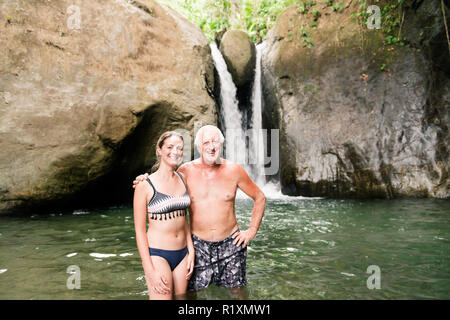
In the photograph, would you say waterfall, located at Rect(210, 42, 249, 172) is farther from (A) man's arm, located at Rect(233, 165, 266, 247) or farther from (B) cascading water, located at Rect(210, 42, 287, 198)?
(A) man's arm, located at Rect(233, 165, 266, 247)

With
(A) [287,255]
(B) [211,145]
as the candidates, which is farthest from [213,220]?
(A) [287,255]

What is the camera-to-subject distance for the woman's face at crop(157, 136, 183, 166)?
101 inches

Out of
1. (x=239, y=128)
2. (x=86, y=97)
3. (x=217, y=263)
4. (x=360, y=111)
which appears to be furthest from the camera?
(x=239, y=128)

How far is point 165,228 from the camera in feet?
8.07

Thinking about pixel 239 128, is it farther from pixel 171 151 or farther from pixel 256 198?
pixel 171 151

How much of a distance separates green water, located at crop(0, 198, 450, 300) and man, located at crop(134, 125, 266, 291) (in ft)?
0.61

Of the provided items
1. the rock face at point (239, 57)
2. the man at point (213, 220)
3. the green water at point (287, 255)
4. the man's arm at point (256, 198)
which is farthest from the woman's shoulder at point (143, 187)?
the rock face at point (239, 57)

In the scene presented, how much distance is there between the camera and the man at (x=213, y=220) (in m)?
2.67

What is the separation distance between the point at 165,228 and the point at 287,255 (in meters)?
2.14

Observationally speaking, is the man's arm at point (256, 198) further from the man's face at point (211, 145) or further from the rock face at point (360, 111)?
the rock face at point (360, 111)

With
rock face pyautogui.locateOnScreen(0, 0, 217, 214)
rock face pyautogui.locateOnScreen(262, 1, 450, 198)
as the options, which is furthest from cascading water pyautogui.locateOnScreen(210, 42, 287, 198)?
rock face pyautogui.locateOnScreen(0, 0, 217, 214)

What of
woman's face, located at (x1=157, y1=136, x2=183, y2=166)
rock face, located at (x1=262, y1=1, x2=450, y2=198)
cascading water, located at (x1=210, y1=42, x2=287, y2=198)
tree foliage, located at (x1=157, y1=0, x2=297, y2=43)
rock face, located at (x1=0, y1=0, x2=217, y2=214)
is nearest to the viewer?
woman's face, located at (x1=157, y1=136, x2=183, y2=166)
